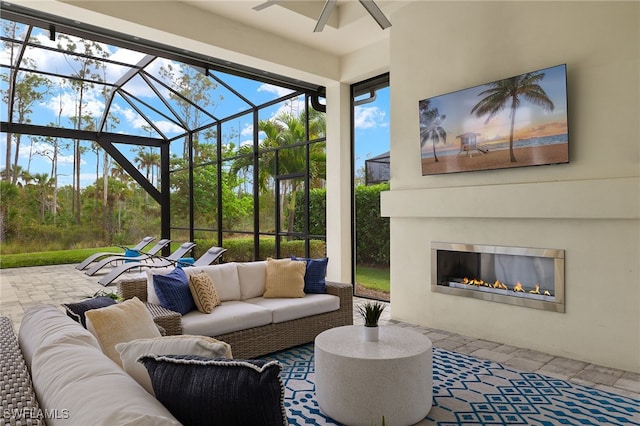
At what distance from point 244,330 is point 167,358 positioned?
7.58 feet

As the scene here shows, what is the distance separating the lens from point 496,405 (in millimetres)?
2736

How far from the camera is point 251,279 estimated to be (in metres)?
4.29

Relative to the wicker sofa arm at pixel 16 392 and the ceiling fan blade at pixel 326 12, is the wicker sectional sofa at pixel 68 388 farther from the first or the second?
the ceiling fan blade at pixel 326 12

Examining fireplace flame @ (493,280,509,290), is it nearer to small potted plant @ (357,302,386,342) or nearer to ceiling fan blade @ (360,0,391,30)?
small potted plant @ (357,302,386,342)

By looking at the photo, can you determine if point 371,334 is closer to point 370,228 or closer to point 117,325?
point 117,325

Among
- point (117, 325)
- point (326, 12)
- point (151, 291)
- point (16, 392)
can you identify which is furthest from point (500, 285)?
point (16, 392)

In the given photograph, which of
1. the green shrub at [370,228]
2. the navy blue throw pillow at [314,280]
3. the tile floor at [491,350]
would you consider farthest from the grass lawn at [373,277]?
the navy blue throw pillow at [314,280]

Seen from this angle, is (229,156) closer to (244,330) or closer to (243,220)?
(243,220)

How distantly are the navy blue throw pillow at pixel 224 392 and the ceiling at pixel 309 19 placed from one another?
172 inches

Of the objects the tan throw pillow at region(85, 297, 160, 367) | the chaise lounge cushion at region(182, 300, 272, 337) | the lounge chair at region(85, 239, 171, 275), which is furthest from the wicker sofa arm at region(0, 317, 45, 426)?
the lounge chair at region(85, 239, 171, 275)

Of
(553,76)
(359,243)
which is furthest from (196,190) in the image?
(553,76)

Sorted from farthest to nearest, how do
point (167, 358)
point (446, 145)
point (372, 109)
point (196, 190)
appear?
point (196, 190)
point (372, 109)
point (446, 145)
point (167, 358)

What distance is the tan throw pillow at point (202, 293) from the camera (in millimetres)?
3600

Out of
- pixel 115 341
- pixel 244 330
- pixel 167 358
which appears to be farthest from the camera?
pixel 244 330
